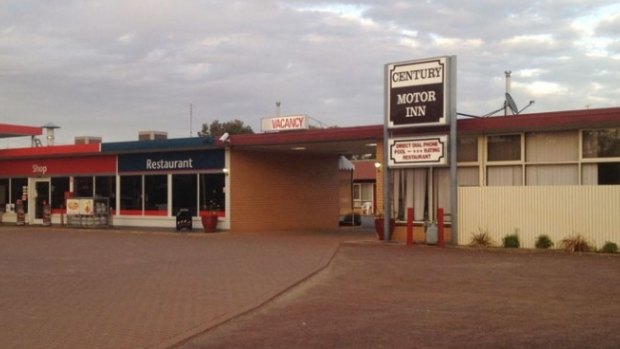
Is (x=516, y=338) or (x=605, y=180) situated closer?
(x=516, y=338)

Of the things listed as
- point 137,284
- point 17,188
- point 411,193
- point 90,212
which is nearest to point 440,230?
point 411,193

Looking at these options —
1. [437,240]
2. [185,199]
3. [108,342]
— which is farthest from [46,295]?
[185,199]

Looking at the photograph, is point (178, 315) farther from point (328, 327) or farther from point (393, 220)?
point (393, 220)

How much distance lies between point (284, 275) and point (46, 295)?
4488 millimetres

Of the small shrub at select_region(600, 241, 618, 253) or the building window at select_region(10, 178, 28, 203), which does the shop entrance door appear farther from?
the small shrub at select_region(600, 241, 618, 253)

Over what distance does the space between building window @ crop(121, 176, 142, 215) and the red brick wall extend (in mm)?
5187

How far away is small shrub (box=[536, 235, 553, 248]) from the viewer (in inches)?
752

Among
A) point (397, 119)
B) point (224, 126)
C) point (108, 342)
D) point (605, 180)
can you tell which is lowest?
point (108, 342)

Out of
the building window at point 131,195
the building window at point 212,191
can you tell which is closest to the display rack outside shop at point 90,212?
the building window at point 131,195

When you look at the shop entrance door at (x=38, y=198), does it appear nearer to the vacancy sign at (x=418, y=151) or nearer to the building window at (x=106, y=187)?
the building window at (x=106, y=187)

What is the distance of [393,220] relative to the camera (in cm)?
2202

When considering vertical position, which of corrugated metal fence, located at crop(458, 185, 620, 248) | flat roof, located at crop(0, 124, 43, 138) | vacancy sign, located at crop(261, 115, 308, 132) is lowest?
corrugated metal fence, located at crop(458, 185, 620, 248)

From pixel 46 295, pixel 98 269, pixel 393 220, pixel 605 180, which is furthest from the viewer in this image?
pixel 393 220

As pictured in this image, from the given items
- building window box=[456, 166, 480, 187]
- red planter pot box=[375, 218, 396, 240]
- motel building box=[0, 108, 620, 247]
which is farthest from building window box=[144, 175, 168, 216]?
building window box=[456, 166, 480, 187]
